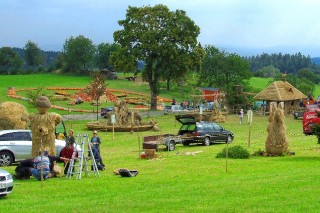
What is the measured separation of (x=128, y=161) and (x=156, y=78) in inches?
1891

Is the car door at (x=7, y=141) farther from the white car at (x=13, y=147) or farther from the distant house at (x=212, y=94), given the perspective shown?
the distant house at (x=212, y=94)

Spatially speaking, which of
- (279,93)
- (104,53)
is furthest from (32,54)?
(279,93)

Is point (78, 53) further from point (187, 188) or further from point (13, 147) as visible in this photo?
point (187, 188)

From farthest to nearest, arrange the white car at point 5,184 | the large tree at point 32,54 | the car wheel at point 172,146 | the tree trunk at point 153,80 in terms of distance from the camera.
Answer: the large tree at point 32,54 → the tree trunk at point 153,80 → the car wheel at point 172,146 → the white car at point 5,184

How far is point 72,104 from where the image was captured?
76312 millimetres

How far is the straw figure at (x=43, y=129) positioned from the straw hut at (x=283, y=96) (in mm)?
47092

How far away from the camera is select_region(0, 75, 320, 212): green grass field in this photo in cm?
1434

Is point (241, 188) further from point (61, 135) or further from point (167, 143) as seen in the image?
point (61, 135)

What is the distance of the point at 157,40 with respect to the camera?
238ft

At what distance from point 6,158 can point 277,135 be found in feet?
42.2

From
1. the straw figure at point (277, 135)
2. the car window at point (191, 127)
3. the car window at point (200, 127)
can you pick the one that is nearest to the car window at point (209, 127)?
the car window at point (200, 127)

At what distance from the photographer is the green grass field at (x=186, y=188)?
564 inches

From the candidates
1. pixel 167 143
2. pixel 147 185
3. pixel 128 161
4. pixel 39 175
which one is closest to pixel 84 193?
pixel 147 185

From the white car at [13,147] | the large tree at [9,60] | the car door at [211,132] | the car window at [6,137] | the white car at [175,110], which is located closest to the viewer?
the white car at [13,147]
